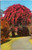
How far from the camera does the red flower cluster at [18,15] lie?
15.2ft

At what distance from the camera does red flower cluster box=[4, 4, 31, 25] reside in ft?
15.2

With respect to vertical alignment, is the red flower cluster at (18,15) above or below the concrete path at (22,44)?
above

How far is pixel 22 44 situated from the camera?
4.68 m

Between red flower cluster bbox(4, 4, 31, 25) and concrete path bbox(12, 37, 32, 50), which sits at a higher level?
red flower cluster bbox(4, 4, 31, 25)

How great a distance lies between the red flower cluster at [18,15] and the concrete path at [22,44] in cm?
68

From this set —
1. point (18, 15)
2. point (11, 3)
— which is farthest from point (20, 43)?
point (11, 3)

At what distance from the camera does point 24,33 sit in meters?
4.64

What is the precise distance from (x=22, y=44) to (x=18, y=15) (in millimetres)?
1161

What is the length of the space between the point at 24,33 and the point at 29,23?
0.44 metres

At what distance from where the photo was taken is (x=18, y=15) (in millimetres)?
4641

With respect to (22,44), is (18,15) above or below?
above

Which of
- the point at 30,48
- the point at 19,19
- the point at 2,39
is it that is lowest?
the point at 30,48

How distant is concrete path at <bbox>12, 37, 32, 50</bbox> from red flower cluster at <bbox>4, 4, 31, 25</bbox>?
0.68 metres

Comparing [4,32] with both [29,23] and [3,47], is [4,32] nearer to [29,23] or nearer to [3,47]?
[3,47]
